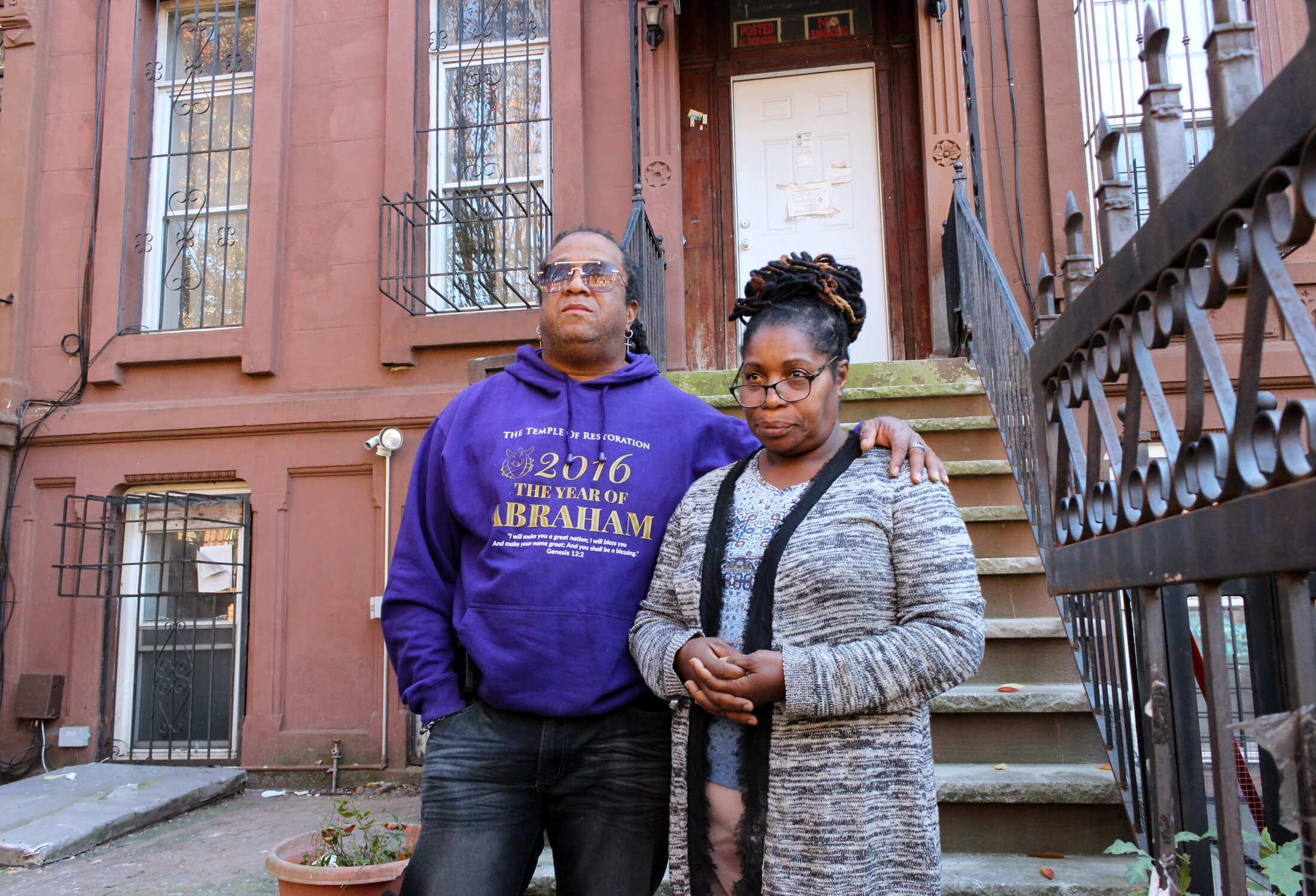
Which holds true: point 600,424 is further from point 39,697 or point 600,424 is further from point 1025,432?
point 39,697

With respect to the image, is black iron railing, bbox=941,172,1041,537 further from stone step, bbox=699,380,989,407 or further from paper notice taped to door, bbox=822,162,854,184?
paper notice taped to door, bbox=822,162,854,184

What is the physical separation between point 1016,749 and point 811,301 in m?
2.13

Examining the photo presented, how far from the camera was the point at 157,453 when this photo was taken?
21.5ft

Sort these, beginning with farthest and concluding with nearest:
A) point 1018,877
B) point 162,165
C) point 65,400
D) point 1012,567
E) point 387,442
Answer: point 162,165 → point 65,400 → point 387,442 → point 1012,567 → point 1018,877

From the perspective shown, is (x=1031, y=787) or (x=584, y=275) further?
(x=1031, y=787)

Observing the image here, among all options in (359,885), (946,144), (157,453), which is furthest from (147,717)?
(946,144)

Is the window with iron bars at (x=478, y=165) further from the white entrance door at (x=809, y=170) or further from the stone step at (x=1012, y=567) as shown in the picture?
the stone step at (x=1012, y=567)

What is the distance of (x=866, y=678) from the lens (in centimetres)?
155

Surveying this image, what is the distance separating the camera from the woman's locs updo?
1879 millimetres

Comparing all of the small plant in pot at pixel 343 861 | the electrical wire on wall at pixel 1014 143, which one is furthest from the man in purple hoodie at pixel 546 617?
the electrical wire on wall at pixel 1014 143

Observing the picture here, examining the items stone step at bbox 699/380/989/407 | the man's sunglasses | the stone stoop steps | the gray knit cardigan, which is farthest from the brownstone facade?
the gray knit cardigan

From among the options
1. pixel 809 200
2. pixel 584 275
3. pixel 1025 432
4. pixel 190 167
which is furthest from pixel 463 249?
pixel 584 275

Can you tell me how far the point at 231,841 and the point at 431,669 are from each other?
3548mm

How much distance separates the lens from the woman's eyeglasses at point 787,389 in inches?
71.0
